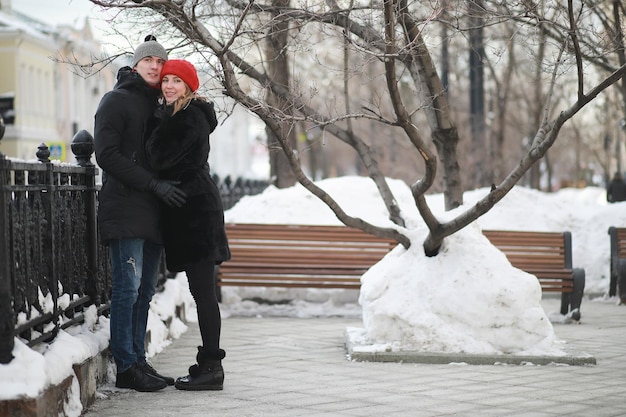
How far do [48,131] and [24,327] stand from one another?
52975 millimetres

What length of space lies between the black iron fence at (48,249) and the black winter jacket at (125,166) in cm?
27

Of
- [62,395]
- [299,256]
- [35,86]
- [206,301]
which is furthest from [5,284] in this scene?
[35,86]

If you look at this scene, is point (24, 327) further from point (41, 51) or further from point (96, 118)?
point (41, 51)

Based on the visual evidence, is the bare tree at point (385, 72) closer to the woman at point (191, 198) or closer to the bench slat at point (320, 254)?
the woman at point (191, 198)

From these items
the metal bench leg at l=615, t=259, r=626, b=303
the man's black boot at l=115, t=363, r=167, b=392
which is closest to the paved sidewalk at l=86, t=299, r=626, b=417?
the man's black boot at l=115, t=363, r=167, b=392

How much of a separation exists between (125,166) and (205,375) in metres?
1.35

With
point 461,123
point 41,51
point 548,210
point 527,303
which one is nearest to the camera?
point 527,303

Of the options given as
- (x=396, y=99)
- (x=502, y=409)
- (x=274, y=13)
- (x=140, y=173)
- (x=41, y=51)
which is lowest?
(x=502, y=409)

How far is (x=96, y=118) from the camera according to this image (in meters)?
6.32

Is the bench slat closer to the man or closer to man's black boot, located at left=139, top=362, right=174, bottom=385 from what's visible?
man's black boot, located at left=139, top=362, right=174, bottom=385

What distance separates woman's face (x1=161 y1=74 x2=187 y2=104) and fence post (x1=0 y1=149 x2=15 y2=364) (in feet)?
5.18

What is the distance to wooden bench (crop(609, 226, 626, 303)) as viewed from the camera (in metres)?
12.3

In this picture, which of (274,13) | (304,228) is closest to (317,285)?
(304,228)

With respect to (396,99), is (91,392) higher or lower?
lower
